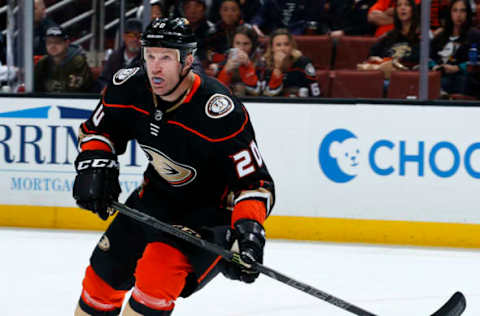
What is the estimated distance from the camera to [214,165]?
8.67 feet

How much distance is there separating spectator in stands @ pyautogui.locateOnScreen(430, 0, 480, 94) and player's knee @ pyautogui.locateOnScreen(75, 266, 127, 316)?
2.89 m

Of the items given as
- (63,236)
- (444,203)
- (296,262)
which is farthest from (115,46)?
(444,203)

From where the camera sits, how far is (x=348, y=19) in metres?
5.16

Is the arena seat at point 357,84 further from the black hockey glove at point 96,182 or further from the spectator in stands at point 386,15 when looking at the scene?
the black hockey glove at point 96,182

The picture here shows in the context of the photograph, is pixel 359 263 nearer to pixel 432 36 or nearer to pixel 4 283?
pixel 432 36

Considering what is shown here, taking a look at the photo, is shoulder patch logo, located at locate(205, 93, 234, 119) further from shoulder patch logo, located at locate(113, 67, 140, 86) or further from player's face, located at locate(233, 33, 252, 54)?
player's face, located at locate(233, 33, 252, 54)

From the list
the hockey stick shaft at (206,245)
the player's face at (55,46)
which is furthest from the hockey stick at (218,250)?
the player's face at (55,46)

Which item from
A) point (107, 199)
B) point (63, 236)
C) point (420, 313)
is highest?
point (107, 199)

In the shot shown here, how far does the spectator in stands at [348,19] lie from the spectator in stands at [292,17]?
0.19 feet

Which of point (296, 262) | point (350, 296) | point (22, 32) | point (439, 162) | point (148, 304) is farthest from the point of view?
point (22, 32)

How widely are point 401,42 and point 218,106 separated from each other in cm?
273

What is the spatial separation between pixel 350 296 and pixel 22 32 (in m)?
2.56

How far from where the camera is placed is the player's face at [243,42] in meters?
5.17

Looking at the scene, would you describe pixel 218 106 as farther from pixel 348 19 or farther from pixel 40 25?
pixel 40 25
